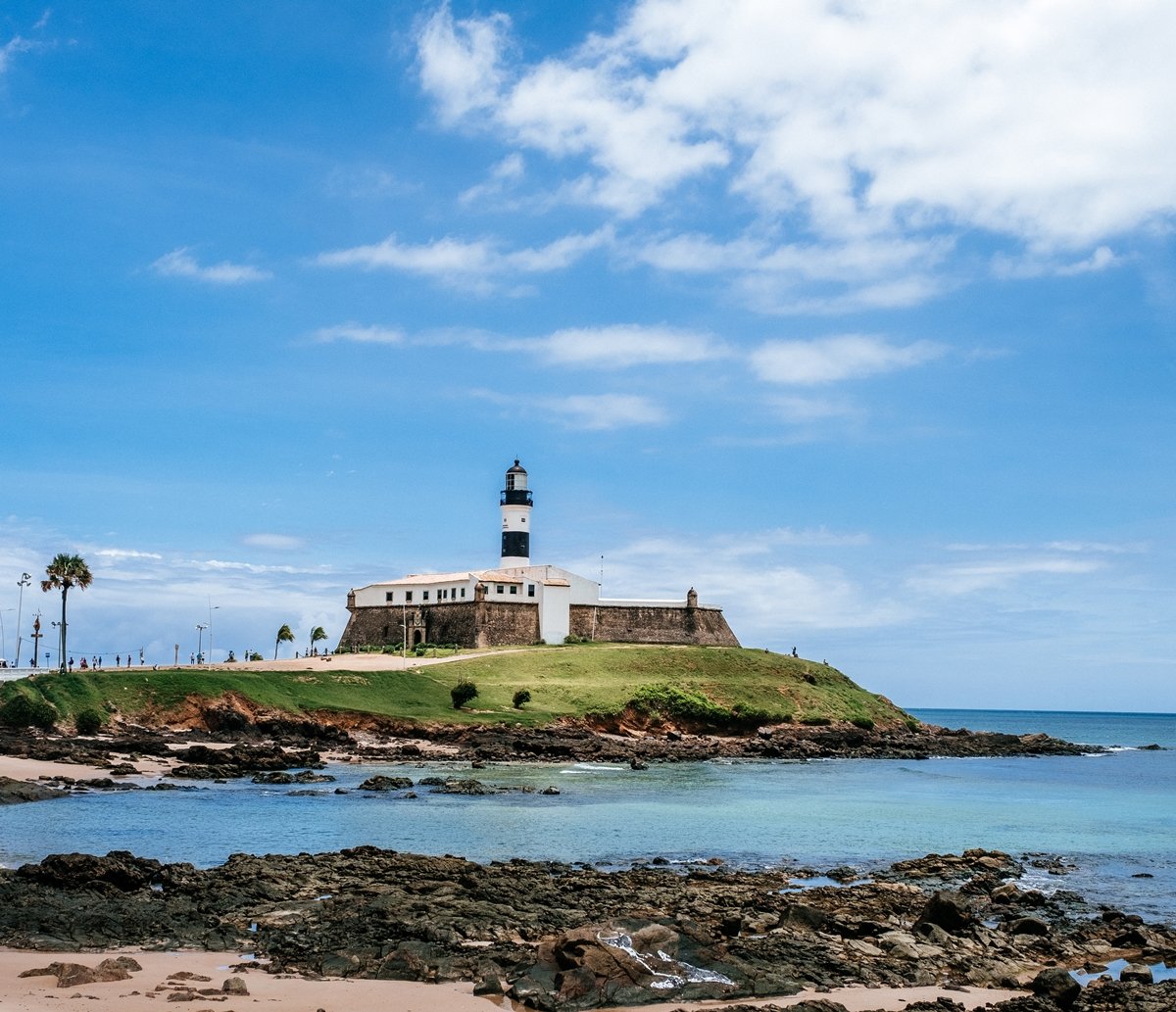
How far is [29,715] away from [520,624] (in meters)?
45.8

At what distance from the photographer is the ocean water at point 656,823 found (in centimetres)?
2586

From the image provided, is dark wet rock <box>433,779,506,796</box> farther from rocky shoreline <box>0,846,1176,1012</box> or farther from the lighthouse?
the lighthouse

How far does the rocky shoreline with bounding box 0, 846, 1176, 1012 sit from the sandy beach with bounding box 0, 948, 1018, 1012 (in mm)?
339

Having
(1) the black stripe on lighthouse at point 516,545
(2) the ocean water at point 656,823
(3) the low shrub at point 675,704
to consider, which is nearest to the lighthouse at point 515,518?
Answer: (1) the black stripe on lighthouse at point 516,545

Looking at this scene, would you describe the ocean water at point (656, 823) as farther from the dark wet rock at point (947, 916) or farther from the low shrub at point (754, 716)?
the low shrub at point (754, 716)

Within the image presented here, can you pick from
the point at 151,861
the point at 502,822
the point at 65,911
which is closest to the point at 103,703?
the point at 502,822

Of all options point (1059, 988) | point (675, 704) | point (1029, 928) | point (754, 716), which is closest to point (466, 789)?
point (1029, 928)

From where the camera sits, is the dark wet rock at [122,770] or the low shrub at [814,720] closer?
the dark wet rock at [122,770]

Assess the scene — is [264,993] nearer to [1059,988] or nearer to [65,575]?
[1059,988]

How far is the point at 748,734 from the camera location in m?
76.2

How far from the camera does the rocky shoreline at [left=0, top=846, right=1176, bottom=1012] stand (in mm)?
14234

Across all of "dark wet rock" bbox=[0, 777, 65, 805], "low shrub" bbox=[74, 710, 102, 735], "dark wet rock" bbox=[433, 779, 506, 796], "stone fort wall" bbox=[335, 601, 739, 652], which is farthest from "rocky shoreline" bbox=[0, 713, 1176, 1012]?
"stone fort wall" bbox=[335, 601, 739, 652]

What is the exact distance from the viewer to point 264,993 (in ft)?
44.0

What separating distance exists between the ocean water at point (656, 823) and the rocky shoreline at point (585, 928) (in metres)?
3.55
